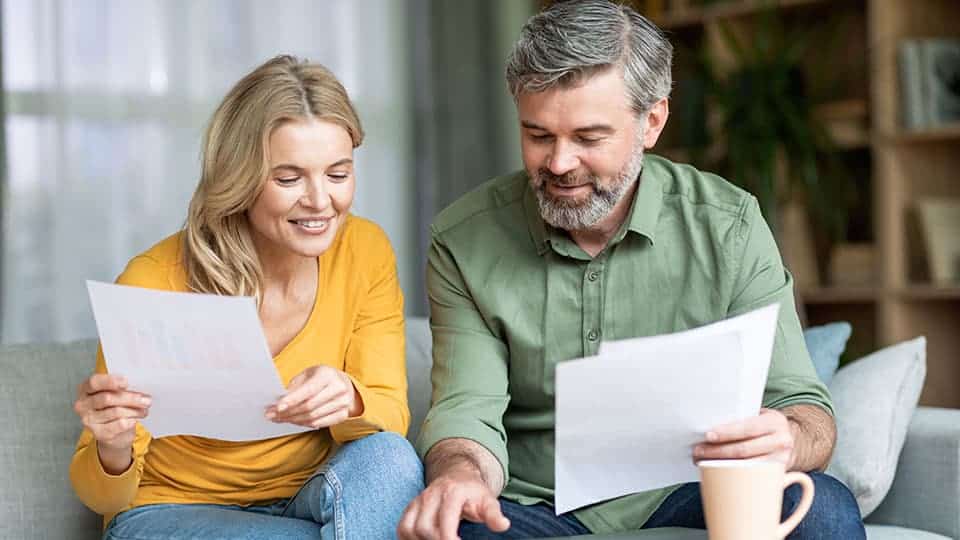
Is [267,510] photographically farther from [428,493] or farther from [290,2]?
[290,2]

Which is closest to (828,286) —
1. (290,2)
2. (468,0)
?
(468,0)

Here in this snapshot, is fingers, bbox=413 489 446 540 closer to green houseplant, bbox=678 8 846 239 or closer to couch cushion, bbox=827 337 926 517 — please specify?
couch cushion, bbox=827 337 926 517

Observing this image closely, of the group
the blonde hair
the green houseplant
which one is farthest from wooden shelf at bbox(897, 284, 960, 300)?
the blonde hair

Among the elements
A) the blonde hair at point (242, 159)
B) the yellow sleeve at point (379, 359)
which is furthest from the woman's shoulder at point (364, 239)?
the blonde hair at point (242, 159)

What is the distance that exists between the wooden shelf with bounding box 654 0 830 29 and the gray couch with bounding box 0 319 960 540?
1.92 meters

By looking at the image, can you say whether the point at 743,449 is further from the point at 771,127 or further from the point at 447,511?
the point at 771,127

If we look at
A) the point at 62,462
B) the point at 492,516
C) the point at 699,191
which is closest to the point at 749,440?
the point at 492,516

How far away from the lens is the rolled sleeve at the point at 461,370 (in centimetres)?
167

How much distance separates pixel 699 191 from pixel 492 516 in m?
0.65

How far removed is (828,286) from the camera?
3.82 meters

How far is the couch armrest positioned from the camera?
198cm

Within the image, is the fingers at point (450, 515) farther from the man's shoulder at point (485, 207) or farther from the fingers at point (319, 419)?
the man's shoulder at point (485, 207)

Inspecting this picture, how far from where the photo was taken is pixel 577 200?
171 cm

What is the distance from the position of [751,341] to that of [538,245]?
0.60m
